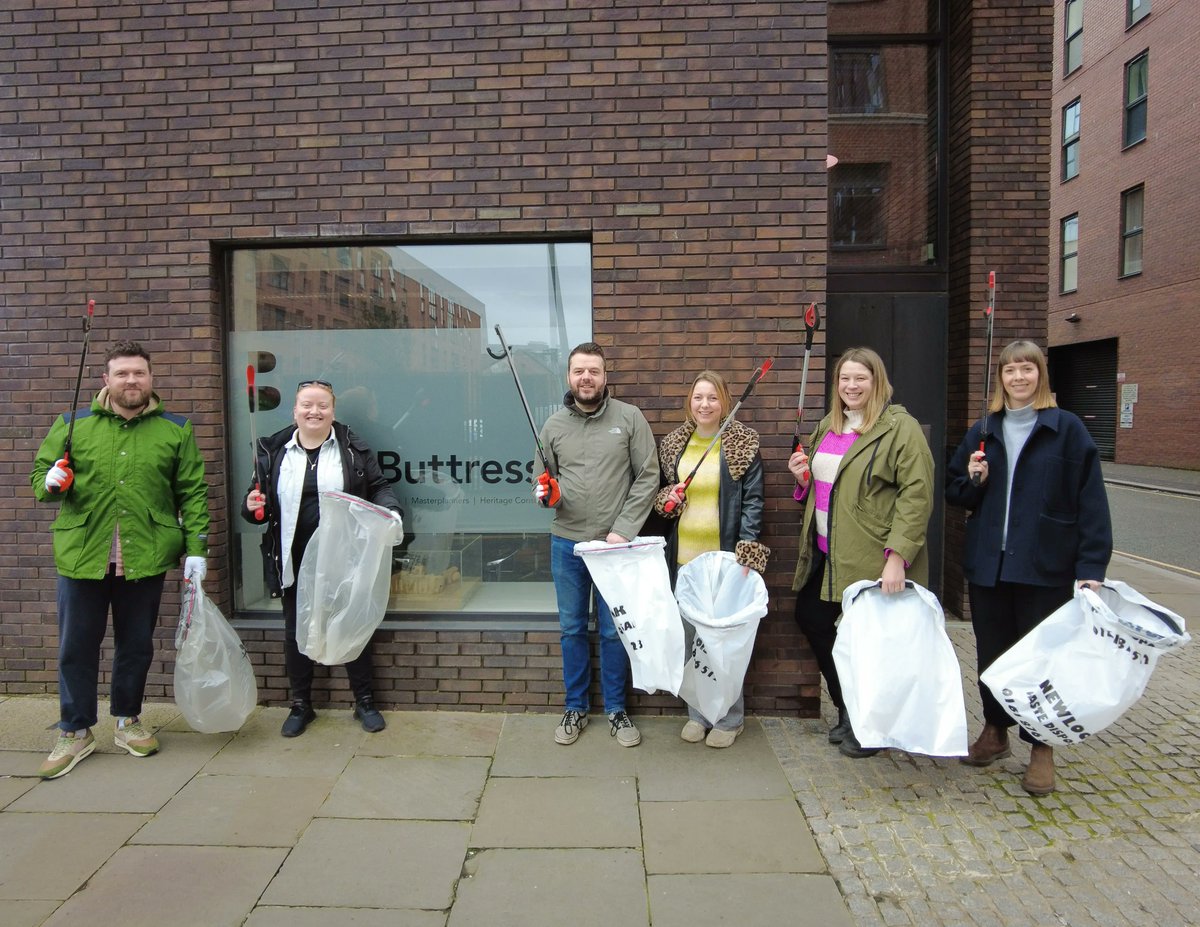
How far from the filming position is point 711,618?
12.6ft

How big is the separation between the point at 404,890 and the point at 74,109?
4.26 meters

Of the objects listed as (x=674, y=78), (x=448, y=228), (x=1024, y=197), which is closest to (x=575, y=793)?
(x=448, y=228)

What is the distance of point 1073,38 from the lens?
22938mm

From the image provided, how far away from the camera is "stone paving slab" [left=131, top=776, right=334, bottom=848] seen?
3.20 meters

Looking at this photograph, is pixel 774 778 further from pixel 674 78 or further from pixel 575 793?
pixel 674 78

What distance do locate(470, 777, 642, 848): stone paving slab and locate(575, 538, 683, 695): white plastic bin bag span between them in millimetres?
500

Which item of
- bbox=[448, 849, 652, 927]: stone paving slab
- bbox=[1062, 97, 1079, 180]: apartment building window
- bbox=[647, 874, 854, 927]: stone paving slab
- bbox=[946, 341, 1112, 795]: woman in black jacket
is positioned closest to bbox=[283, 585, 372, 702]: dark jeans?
bbox=[448, 849, 652, 927]: stone paving slab

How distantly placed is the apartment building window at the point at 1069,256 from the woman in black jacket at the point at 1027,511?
23.8 metres

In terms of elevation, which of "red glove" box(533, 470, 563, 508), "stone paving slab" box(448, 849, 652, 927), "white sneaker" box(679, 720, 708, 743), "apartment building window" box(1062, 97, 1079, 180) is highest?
"apartment building window" box(1062, 97, 1079, 180)

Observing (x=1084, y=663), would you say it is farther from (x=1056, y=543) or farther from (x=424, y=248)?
(x=424, y=248)

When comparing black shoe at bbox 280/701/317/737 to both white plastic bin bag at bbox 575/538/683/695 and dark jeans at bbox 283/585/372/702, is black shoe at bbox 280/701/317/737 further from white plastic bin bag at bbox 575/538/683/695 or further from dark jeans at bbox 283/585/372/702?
white plastic bin bag at bbox 575/538/683/695

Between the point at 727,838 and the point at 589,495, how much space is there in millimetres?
1617

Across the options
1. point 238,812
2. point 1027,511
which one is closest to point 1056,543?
point 1027,511

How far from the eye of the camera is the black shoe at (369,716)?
419 centimetres
